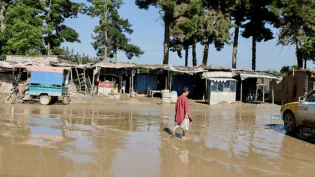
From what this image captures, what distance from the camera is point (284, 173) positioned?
5.74 metres

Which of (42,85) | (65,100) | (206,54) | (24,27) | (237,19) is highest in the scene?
(237,19)

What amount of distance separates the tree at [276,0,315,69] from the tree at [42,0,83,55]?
2042 centimetres

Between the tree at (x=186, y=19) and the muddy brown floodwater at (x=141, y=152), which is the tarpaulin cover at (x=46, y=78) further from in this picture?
the tree at (x=186, y=19)

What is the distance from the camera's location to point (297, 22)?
28.8 meters

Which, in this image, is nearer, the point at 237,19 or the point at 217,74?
the point at 217,74

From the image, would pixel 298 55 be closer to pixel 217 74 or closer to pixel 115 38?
pixel 217 74

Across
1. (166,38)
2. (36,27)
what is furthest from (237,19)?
(36,27)

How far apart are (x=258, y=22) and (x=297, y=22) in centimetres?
383

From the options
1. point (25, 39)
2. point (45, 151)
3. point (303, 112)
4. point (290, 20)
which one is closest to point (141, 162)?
point (45, 151)

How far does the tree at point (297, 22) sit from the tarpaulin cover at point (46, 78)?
69.8 ft

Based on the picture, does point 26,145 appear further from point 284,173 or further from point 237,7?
point 237,7

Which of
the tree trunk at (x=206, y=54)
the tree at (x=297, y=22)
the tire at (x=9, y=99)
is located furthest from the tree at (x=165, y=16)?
the tire at (x=9, y=99)

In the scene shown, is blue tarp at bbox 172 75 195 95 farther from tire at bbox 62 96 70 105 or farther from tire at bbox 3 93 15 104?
tire at bbox 3 93 15 104

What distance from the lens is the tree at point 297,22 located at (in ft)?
91.2
